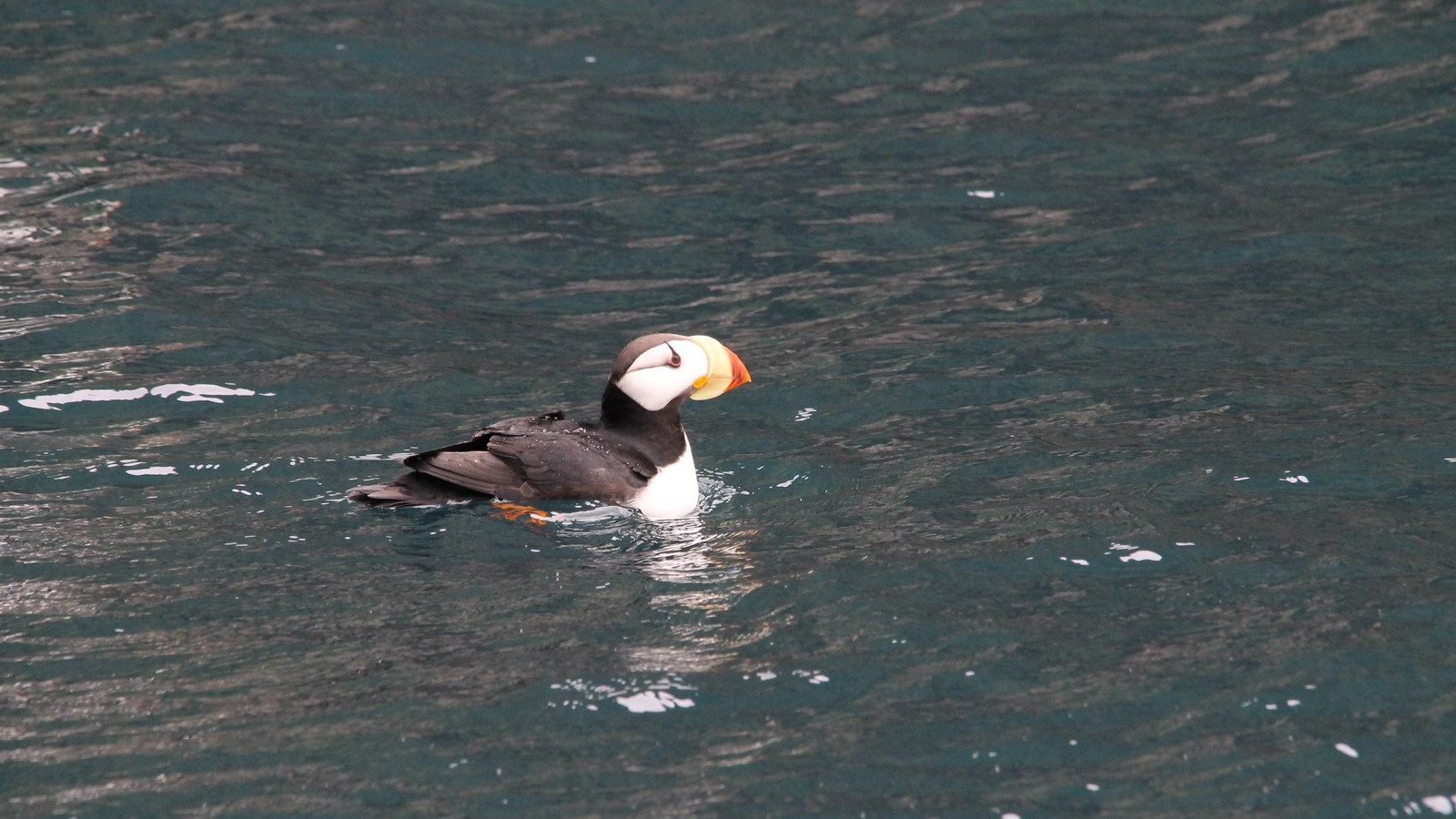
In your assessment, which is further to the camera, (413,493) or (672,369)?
(672,369)

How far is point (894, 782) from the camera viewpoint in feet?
15.5

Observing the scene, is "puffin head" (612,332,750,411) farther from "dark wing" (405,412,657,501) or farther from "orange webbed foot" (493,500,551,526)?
"orange webbed foot" (493,500,551,526)

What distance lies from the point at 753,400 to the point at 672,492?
5.67 feet

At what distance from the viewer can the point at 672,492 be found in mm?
6598

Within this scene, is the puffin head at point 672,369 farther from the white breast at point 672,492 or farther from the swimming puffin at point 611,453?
the white breast at point 672,492

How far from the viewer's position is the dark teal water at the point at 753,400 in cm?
493

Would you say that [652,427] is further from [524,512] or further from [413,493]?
[413,493]

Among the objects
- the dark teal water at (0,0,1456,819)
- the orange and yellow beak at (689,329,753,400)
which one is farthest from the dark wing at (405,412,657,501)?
the orange and yellow beak at (689,329,753,400)

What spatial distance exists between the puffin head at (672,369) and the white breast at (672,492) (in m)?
0.25

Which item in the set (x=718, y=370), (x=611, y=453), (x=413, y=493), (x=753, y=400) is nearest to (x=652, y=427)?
(x=611, y=453)

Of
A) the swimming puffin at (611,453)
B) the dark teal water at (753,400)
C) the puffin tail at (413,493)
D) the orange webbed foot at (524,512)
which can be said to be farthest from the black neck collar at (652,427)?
the puffin tail at (413,493)

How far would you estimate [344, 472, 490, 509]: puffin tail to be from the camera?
20.8 ft

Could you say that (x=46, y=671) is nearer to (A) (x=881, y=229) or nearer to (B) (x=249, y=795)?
(B) (x=249, y=795)

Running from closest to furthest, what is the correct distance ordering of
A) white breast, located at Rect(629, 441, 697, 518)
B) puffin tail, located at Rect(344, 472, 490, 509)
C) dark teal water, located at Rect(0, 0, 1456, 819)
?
1. dark teal water, located at Rect(0, 0, 1456, 819)
2. puffin tail, located at Rect(344, 472, 490, 509)
3. white breast, located at Rect(629, 441, 697, 518)
